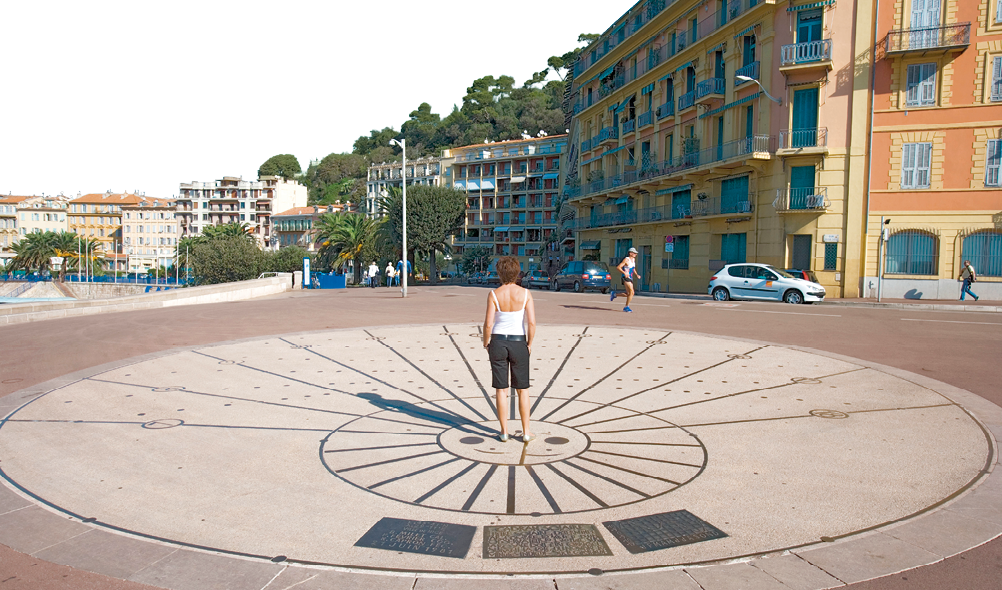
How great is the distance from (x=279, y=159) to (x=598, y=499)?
15942cm

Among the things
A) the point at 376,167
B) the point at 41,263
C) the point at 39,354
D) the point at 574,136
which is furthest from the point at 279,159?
the point at 39,354

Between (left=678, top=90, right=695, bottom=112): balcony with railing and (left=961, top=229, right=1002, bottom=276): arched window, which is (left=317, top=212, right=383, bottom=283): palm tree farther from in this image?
(left=961, top=229, right=1002, bottom=276): arched window

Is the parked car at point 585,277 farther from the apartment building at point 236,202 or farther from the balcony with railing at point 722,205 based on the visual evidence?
the apartment building at point 236,202

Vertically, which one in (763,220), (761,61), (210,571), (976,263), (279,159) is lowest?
(210,571)

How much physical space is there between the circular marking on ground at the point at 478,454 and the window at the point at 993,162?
22.5 meters

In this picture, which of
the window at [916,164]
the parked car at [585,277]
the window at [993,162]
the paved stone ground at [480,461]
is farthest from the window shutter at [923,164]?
the paved stone ground at [480,461]

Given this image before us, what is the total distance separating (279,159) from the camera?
151125 millimetres

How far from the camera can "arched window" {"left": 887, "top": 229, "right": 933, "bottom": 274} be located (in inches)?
1053

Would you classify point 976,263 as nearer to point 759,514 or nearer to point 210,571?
point 759,514

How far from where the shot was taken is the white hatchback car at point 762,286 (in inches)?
887

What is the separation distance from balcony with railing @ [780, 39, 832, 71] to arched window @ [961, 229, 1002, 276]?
9354 mm

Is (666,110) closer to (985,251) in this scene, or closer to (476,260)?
(985,251)

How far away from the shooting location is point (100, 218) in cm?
12788

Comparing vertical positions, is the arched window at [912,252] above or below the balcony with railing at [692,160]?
below
